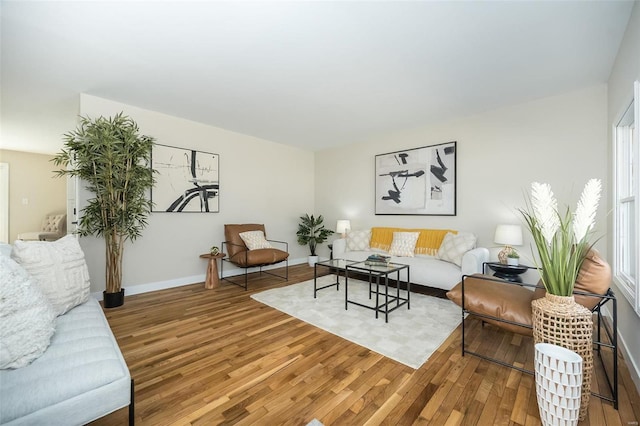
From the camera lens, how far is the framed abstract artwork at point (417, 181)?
161 inches

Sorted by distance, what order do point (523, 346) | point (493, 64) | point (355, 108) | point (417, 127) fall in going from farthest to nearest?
1. point (417, 127)
2. point (355, 108)
3. point (493, 64)
4. point (523, 346)

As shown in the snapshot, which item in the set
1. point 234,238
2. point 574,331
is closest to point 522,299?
point 574,331

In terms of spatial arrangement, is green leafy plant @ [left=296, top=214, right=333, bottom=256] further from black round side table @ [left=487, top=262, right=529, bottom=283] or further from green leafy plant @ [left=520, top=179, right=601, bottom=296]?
green leafy plant @ [left=520, top=179, right=601, bottom=296]

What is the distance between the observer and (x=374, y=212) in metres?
5.04

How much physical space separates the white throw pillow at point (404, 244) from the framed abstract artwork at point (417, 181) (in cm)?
47

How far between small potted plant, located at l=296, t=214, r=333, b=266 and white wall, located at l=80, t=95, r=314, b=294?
245 mm

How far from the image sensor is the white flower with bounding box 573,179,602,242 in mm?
1362

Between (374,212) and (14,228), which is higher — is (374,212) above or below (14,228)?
above

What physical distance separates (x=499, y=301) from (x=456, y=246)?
5.52 feet

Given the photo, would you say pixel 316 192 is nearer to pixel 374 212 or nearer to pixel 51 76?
pixel 374 212

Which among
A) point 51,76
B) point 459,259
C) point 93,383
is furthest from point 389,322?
point 51,76

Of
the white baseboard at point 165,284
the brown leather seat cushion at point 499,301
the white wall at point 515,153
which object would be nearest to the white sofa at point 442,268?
the white wall at point 515,153

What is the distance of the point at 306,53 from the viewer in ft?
7.75

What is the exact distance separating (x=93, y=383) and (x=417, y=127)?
473 cm
